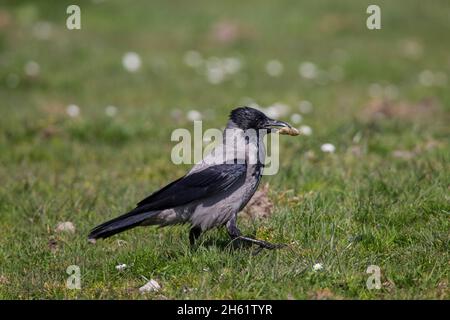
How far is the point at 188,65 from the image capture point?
49.5ft

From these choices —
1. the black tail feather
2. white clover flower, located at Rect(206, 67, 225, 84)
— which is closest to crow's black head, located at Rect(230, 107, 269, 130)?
the black tail feather

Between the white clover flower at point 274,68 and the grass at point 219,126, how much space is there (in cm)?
18

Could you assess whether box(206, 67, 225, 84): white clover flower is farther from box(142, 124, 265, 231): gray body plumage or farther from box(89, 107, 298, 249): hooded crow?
box(142, 124, 265, 231): gray body plumage

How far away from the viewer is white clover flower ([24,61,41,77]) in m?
13.6

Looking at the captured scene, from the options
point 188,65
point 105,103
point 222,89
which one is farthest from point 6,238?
point 188,65

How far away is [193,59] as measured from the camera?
15336mm

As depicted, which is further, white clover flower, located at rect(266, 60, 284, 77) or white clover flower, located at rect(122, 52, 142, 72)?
white clover flower, located at rect(266, 60, 284, 77)

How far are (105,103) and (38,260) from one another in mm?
6875

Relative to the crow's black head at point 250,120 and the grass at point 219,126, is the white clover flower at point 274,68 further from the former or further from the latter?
the crow's black head at point 250,120

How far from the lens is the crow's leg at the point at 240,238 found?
5.82m

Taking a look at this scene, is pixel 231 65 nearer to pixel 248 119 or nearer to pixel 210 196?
pixel 248 119

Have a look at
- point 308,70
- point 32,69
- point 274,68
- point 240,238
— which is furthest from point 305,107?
point 240,238
